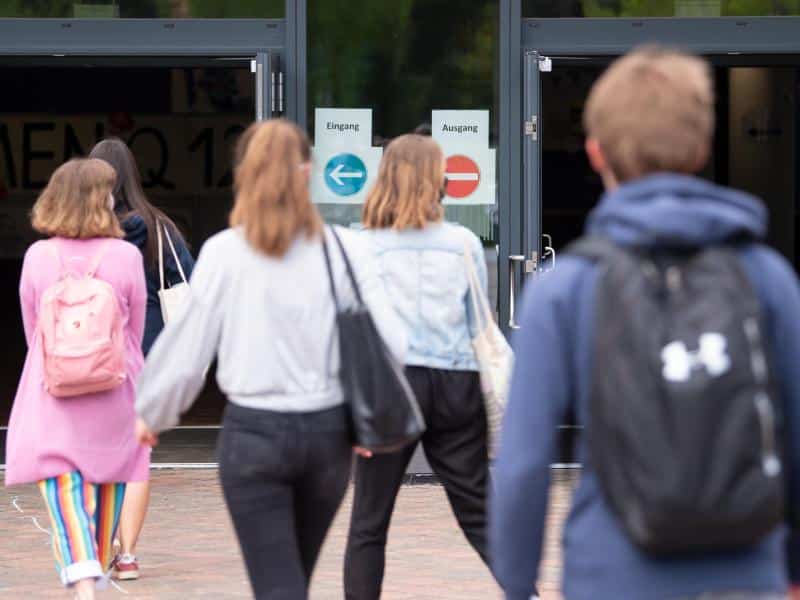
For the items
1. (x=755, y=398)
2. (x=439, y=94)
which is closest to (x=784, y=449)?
(x=755, y=398)

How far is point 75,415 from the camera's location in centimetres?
560

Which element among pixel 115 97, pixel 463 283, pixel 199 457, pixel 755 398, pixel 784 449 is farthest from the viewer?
pixel 115 97

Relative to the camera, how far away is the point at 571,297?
8.49ft

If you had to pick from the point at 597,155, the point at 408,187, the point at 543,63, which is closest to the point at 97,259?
the point at 408,187

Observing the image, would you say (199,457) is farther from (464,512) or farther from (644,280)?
(644,280)

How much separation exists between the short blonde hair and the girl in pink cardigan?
3.35 meters

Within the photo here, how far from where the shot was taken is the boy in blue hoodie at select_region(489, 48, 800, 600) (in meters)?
2.49

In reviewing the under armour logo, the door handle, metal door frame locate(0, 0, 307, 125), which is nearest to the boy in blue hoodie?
the under armour logo

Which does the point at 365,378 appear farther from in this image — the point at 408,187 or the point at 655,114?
the point at 655,114

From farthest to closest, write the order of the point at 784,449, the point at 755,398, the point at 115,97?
the point at 115,97, the point at 784,449, the point at 755,398

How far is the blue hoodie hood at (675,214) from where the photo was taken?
2.48 meters

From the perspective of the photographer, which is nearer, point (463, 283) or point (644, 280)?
point (644, 280)

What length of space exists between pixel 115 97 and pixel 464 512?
18574 millimetres

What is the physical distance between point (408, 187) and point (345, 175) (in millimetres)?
4028
